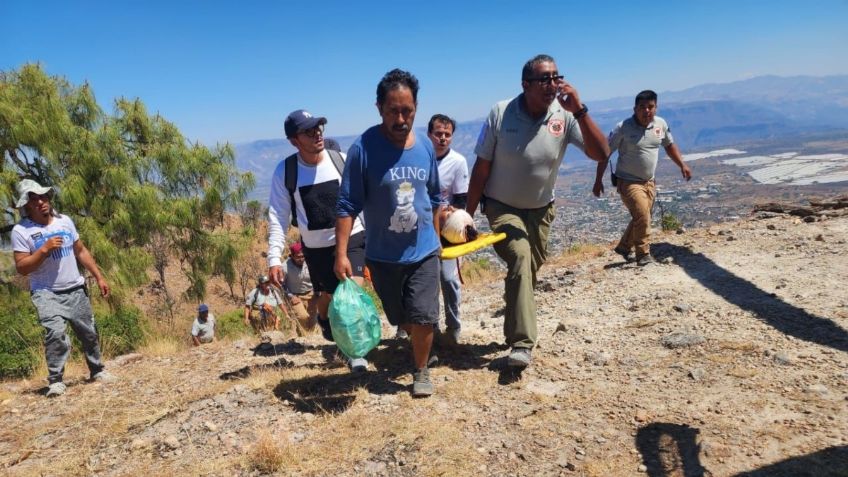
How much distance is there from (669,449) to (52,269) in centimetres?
474

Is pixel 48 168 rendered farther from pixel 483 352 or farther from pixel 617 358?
pixel 617 358

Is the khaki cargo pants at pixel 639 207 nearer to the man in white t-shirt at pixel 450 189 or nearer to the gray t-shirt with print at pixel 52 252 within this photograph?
the man in white t-shirt at pixel 450 189

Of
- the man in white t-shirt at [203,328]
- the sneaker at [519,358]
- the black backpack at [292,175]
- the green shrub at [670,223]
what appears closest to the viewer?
the sneaker at [519,358]

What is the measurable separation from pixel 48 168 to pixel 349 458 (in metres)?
13.7

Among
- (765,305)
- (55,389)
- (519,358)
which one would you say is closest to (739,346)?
(765,305)

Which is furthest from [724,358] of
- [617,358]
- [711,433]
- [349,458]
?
[349,458]

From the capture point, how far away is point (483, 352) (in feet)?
13.3

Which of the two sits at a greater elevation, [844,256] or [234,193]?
[234,193]

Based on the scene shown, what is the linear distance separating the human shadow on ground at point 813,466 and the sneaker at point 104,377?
15.8ft

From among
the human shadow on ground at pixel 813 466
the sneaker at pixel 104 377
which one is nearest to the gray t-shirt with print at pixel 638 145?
the human shadow on ground at pixel 813 466

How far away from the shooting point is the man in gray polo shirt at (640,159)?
605 centimetres

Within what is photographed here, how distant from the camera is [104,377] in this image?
14.7 ft

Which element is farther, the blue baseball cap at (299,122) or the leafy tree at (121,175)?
the leafy tree at (121,175)

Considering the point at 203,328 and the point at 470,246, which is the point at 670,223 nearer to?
the point at 470,246
